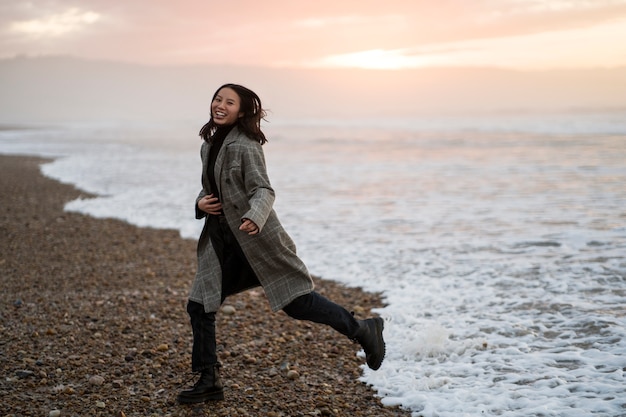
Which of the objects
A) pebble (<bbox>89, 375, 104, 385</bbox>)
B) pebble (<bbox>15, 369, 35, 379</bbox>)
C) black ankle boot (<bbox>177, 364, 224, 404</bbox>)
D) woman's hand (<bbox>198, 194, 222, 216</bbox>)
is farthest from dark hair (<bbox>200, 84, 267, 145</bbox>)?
pebble (<bbox>15, 369, 35, 379</bbox>)

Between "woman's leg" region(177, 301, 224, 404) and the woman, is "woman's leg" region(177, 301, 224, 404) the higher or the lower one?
the lower one

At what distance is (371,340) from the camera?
3.91 m

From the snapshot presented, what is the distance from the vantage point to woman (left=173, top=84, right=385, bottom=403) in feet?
11.7

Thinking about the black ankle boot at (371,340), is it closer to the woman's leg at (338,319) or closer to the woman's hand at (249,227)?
the woman's leg at (338,319)

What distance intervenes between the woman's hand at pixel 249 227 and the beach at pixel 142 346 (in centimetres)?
128

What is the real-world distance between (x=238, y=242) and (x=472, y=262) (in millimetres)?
5071

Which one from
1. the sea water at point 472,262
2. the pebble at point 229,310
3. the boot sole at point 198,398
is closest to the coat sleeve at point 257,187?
Result: the boot sole at point 198,398

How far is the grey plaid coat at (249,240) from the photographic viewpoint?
11.7ft

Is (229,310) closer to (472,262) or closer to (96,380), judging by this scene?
(96,380)

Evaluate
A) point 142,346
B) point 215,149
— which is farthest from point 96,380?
point 215,149

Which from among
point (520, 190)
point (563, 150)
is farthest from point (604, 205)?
point (563, 150)

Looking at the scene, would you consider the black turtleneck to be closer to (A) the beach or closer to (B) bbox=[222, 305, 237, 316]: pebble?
(A) the beach

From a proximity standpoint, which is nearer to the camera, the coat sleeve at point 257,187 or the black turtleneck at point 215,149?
the coat sleeve at point 257,187

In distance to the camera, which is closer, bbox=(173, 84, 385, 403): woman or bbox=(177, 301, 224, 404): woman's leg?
bbox=(173, 84, 385, 403): woman
